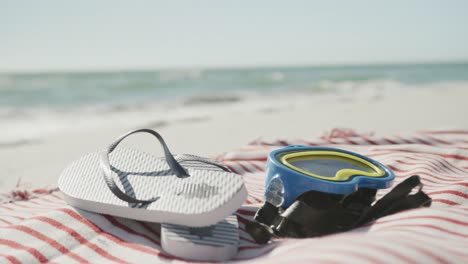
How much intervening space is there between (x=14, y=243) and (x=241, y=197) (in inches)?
23.1

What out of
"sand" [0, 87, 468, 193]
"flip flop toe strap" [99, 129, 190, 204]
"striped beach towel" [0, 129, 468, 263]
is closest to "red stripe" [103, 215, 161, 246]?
"striped beach towel" [0, 129, 468, 263]

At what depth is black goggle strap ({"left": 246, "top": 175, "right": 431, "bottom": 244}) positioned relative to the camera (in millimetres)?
1134

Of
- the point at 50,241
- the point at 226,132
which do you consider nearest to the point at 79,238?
the point at 50,241

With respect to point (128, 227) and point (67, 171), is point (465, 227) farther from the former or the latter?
point (67, 171)

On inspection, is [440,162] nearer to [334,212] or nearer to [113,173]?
[334,212]

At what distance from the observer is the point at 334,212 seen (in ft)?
3.73

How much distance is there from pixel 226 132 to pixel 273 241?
9.52 feet

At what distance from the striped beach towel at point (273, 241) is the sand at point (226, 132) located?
87 cm

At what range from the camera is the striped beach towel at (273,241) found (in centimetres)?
86

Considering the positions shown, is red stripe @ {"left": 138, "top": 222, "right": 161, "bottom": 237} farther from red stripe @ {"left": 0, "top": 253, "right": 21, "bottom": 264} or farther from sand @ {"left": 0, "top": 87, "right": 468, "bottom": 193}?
sand @ {"left": 0, "top": 87, "right": 468, "bottom": 193}

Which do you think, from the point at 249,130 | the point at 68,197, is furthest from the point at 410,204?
the point at 249,130

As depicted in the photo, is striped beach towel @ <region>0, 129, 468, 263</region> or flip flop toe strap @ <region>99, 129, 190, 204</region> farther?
flip flop toe strap @ <region>99, 129, 190, 204</region>

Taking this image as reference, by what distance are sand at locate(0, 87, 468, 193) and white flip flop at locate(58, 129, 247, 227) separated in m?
1.14

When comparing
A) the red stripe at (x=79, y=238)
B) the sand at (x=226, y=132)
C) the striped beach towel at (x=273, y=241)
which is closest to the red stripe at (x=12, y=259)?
the striped beach towel at (x=273, y=241)
